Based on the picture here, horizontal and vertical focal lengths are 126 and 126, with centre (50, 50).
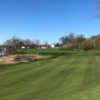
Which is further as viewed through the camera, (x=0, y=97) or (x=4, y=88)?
(x=4, y=88)

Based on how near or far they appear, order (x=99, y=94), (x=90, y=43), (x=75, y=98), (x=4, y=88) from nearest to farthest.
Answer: (x=75, y=98) < (x=99, y=94) < (x=4, y=88) < (x=90, y=43)

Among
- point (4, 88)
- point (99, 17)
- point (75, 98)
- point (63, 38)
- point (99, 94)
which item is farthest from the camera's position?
point (63, 38)

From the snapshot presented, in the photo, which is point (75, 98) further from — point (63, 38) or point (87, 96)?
point (63, 38)

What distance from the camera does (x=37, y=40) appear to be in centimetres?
8150

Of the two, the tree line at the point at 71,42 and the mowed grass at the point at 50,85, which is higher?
the tree line at the point at 71,42

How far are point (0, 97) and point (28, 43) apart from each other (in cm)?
Result: 7851

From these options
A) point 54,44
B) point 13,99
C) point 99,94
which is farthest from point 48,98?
point 54,44

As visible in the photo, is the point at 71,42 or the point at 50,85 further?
the point at 71,42

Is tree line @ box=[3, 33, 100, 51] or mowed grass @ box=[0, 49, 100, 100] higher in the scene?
tree line @ box=[3, 33, 100, 51]

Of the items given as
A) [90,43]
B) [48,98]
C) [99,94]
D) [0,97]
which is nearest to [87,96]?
[99,94]

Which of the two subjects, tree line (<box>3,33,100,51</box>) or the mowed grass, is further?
tree line (<box>3,33,100,51</box>)

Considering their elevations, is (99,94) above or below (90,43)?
below

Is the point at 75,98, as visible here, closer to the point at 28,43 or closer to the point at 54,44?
the point at 28,43

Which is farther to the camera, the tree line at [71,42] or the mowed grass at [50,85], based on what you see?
the tree line at [71,42]
